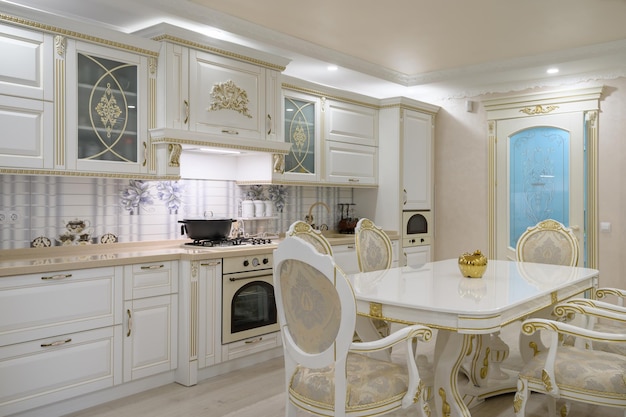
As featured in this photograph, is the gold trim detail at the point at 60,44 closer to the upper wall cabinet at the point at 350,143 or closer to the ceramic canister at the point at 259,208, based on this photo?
the ceramic canister at the point at 259,208

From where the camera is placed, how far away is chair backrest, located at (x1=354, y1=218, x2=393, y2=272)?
350 centimetres

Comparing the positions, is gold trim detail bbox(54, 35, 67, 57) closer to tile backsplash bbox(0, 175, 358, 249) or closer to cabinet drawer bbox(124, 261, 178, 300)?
tile backsplash bbox(0, 175, 358, 249)

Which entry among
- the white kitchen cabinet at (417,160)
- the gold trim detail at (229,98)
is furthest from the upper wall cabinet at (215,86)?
the white kitchen cabinet at (417,160)

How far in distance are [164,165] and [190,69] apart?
2.26 feet

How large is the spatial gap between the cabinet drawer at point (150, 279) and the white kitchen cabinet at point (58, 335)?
2.7 inches

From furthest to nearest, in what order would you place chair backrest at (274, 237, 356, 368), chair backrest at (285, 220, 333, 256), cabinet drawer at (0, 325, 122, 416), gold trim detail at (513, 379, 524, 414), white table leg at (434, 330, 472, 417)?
1. chair backrest at (285, 220, 333, 256)
2. cabinet drawer at (0, 325, 122, 416)
3. white table leg at (434, 330, 472, 417)
4. gold trim detail at (513, 379, 524, 414)
5. chair backrest at (274, 237, 356, 368)

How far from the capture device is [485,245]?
576 centimetres

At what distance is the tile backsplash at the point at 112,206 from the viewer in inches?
128

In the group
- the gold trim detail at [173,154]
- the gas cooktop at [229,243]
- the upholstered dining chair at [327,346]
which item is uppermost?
the gold trim detail at [173,154]

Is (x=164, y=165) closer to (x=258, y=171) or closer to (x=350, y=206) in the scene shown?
(x=258, y=171)

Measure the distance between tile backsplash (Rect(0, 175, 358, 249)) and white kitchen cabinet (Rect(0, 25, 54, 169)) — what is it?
0.34 m

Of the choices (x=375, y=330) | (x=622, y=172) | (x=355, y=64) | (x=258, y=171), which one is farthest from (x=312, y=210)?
(x=622, y=172)

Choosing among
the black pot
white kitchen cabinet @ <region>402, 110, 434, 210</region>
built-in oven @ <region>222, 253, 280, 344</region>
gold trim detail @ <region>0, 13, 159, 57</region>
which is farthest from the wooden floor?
white kitchen cabinet @ <region>402, 110, 434, 210</region>

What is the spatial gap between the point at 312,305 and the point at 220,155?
8.51 ft
